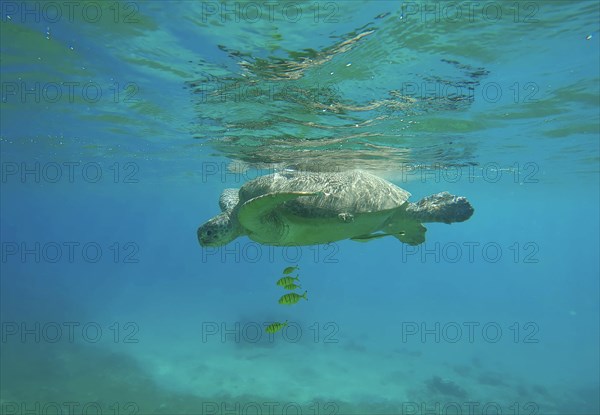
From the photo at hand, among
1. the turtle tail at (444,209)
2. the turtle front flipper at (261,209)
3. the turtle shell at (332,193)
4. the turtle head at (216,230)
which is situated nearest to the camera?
the turtle front flipper at (261,209)

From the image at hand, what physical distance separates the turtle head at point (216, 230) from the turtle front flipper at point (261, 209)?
299 millimetres

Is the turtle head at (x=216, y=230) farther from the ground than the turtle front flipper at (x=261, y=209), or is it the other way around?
the turtle front flipper at (x=261, y=209)

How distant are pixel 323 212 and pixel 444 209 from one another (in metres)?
2.37

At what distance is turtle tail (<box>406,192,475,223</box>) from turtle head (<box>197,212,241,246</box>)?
3578 mm

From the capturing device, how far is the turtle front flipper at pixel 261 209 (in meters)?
4.93

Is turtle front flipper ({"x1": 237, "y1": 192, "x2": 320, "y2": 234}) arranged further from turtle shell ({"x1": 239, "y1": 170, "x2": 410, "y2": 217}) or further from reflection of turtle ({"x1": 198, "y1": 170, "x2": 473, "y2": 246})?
turtle shell ({"x1": 239, "y1": 170, "x2": 410, "y2": 217})

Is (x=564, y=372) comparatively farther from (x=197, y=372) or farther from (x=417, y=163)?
(x=197, y=372)

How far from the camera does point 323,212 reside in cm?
630

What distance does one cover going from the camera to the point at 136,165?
2723 cm

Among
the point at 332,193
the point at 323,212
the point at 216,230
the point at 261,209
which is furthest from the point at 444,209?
the point at 216,230

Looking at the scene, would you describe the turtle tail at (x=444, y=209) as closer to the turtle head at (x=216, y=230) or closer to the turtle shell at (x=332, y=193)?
the turtle shell at (x=332, y=193)

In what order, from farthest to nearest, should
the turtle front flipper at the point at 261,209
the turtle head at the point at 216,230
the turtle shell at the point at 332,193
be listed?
the turtle head at the point at 216,230 → the turtle shell at the point at 332,193 → the turtle front flipper at the point at 261,209

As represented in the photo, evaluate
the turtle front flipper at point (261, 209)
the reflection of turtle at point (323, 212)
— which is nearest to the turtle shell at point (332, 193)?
the reflection of turtle at point (323, 212)

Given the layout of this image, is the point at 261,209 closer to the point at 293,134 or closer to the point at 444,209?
the point at 444,209
